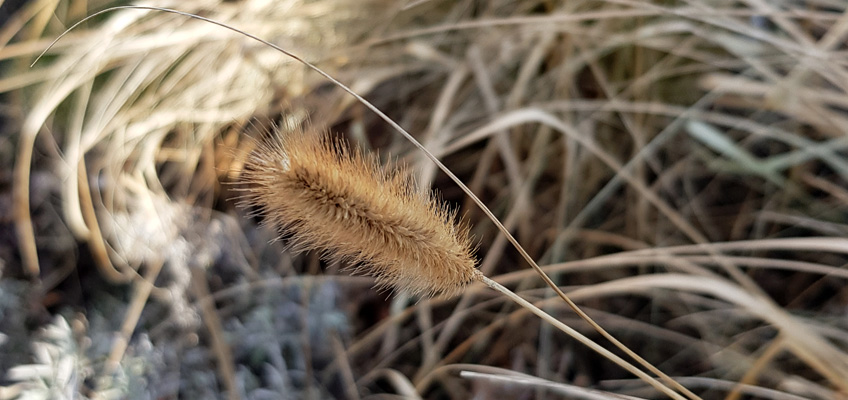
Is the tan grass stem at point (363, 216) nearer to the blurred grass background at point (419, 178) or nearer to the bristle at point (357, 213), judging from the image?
the bristle at point (357, 213)

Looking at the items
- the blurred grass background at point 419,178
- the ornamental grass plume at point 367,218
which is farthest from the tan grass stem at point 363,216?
the blurred grass background at point 419,178

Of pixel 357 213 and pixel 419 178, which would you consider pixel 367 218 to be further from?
pixel 419 178

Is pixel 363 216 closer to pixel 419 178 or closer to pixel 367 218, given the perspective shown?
pixel 367 218

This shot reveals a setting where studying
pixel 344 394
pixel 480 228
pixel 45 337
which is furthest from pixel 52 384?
pixel 480 228

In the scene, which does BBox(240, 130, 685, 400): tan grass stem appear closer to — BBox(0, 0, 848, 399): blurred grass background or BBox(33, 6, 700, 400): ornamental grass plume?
BBox(33, 6, 700, 400): ornamental grass plume

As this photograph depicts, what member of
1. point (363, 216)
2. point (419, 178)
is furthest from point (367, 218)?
point (419, 178)

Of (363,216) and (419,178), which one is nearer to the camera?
(363,216)

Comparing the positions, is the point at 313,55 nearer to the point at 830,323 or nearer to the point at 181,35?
the point at 181,35
